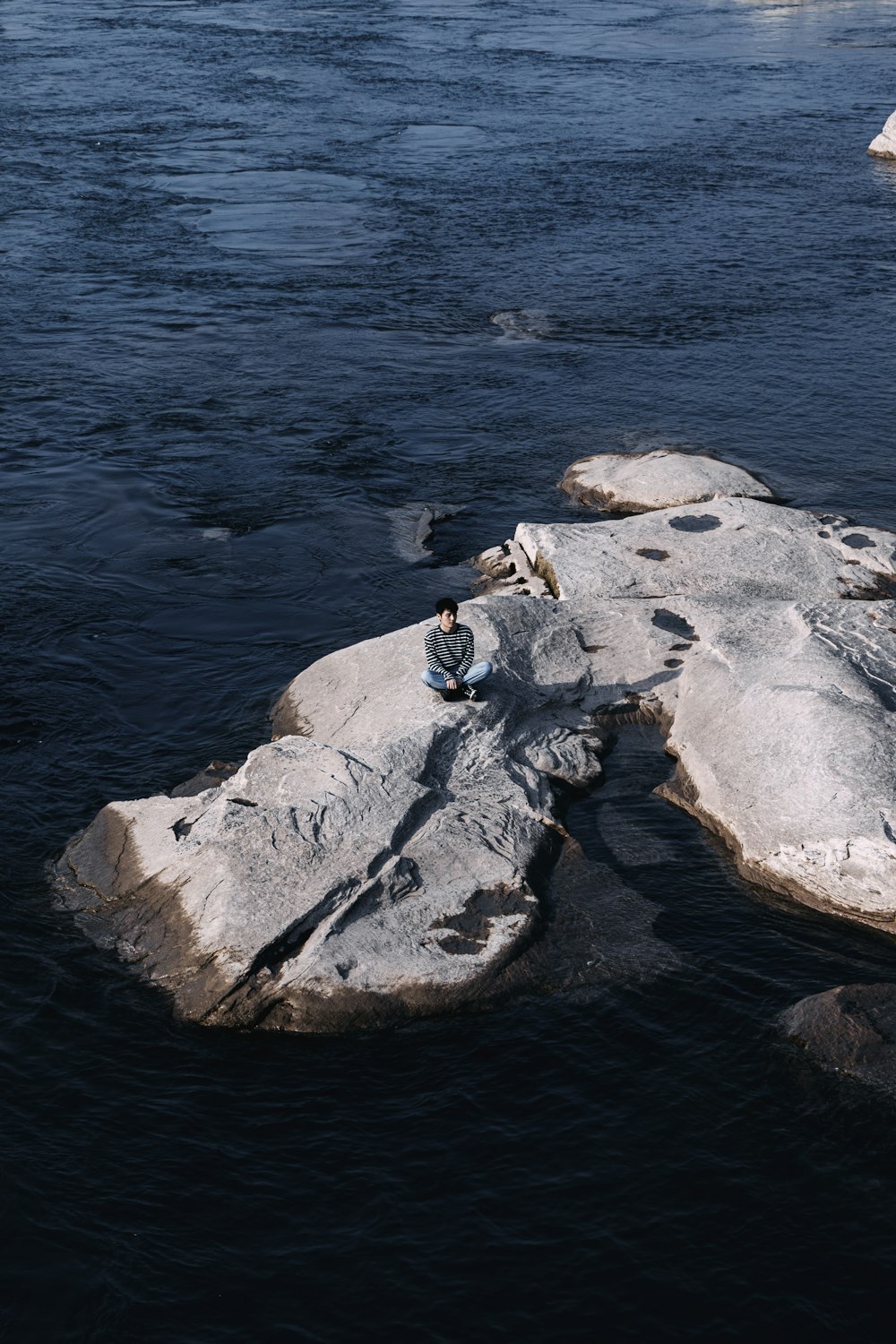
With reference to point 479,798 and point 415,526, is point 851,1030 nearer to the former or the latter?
point 479,798

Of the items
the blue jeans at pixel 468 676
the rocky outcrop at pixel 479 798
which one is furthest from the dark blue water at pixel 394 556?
the blue jeans at pixel 468 676

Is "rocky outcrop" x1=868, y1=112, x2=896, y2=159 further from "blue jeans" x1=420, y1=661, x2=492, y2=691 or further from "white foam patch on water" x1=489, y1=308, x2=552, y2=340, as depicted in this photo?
"blue jeans" x1=420, y1=661, x2=492, y2=691

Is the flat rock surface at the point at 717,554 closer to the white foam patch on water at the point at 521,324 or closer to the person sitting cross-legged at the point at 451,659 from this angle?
the person sitting cross-legged at the point at 451,659

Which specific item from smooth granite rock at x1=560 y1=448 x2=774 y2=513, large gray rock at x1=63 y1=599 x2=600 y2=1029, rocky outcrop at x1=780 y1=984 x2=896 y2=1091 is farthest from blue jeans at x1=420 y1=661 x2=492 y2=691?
smooth granite rock at x1=560 y1=448 x2=774 y2=513

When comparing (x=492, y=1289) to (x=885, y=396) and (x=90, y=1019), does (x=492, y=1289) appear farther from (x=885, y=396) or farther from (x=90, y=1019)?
(x=885, y=396)

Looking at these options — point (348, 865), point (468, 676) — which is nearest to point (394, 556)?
point (468, 676)

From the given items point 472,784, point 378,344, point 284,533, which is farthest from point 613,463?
point 472,784
